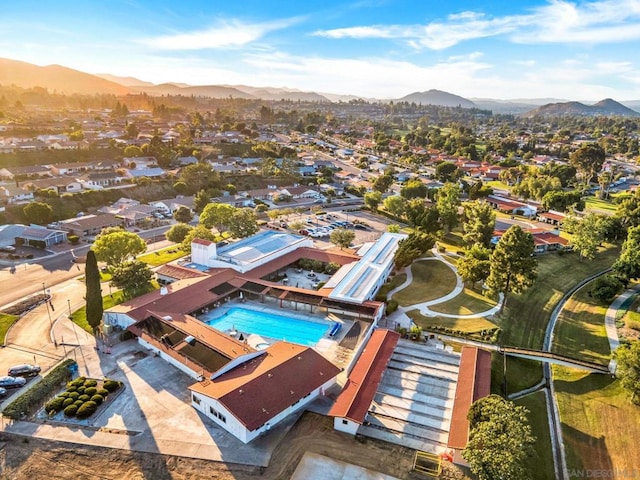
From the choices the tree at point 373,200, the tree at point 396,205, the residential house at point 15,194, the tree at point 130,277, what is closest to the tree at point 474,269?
the tree at point 396,205

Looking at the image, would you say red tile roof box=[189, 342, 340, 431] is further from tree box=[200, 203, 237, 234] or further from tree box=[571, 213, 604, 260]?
tree box=[571, 213, 604, 260]

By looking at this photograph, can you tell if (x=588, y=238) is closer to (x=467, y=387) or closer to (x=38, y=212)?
(x=467, y=387)

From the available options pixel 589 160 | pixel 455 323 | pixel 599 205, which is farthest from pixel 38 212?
pixel 589 160

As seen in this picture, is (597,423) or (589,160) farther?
(589,160)

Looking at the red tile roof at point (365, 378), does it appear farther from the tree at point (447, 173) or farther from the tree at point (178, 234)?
the tree at point (447, 173)

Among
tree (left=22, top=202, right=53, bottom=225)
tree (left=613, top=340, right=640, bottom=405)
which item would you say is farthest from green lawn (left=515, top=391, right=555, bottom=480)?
tree (left=22, top=202, right=53, bottom=225)

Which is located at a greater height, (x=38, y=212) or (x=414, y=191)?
(x=414, y=191)

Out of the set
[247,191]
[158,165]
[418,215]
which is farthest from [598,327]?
[158,165]
